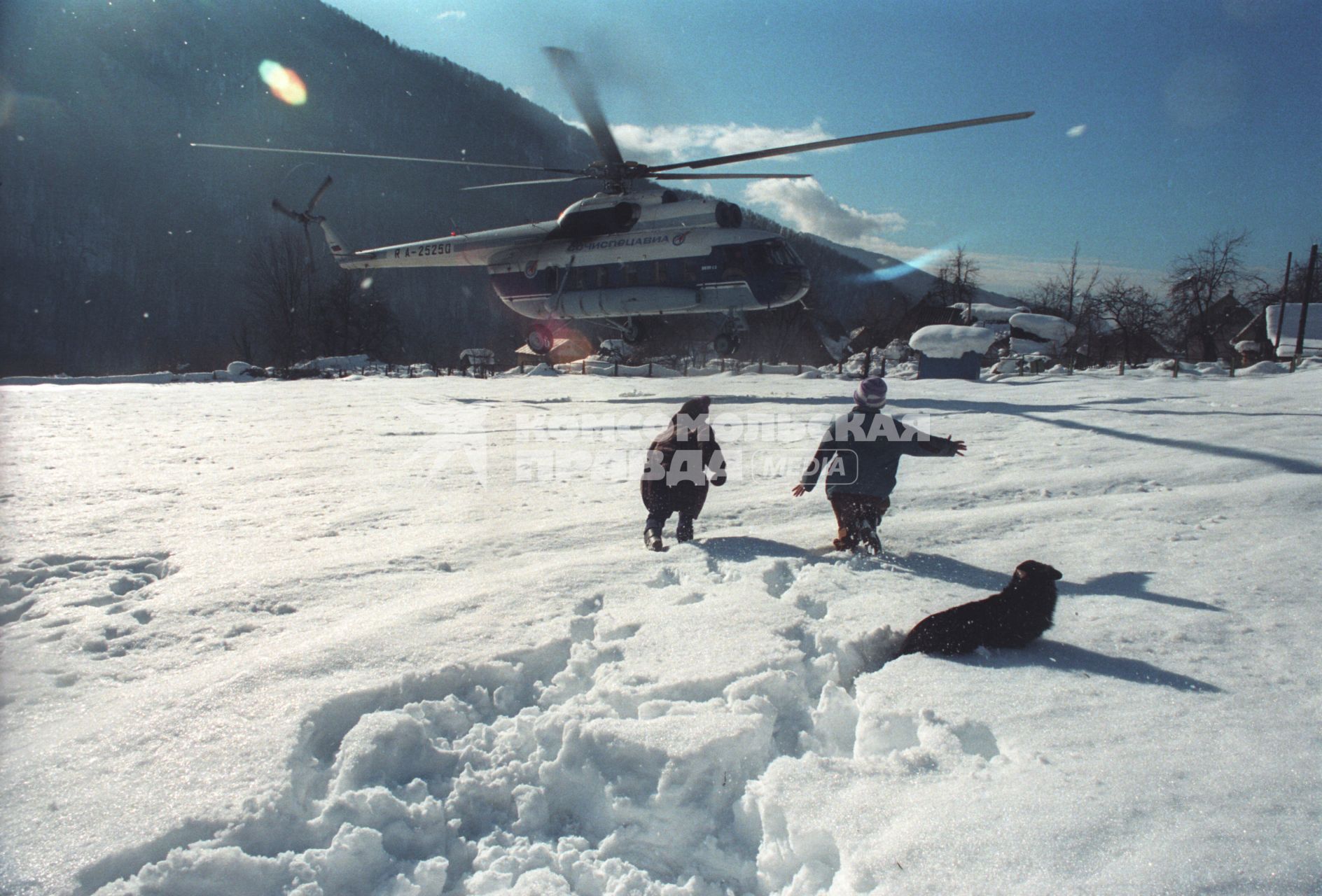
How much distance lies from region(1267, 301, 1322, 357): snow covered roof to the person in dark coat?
28616 mm

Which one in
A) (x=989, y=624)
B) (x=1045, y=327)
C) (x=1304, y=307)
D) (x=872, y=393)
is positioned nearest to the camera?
(x=989, y=624)

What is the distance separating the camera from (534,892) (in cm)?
168

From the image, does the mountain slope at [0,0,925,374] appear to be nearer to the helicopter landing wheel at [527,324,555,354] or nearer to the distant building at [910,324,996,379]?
the distant building at [910,324,996,379]

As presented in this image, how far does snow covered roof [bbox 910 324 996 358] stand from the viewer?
17.4m

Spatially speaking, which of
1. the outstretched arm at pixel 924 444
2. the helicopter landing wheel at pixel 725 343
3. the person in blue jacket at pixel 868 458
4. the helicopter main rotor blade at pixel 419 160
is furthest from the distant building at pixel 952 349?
the person in blue jacket at pixel 868 458

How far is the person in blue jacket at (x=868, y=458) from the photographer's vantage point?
161 inches

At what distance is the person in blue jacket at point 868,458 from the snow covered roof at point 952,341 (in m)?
15.3

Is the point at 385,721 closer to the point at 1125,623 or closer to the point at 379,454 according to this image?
the point at 1125,623

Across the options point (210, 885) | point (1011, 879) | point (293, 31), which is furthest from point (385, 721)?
point (293, 31)

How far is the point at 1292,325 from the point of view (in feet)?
77.7

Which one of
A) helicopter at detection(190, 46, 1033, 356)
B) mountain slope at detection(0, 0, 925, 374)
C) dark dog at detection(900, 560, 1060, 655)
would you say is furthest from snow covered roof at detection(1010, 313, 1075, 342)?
dark dog at detection(900, 560, 1060, 655)

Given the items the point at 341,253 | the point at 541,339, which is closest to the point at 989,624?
the point at 541,339

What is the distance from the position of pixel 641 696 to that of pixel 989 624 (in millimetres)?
1590

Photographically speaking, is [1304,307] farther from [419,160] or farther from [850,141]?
[419,160]
